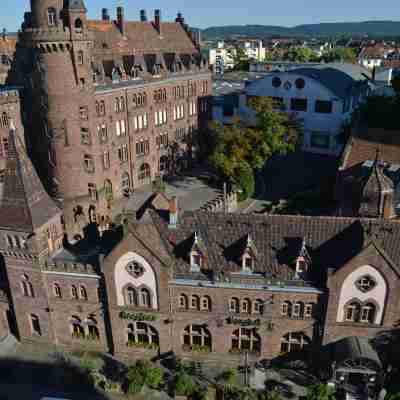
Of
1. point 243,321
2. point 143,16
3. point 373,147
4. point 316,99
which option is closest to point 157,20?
point 143,16

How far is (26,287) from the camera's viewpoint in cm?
4159

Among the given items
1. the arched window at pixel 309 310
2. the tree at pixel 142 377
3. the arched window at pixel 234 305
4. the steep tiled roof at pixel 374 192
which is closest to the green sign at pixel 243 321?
the arched window at pixel 234 305

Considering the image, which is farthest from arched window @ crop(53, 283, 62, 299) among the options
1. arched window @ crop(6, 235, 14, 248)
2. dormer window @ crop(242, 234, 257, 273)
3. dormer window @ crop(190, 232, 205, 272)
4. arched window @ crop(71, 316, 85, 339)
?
dormer window @ crop(242, 234, 257, 273)

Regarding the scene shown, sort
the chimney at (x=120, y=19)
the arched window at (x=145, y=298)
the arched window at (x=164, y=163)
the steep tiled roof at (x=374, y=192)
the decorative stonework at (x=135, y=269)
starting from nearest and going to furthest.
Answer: the decorative stonework at (x=135, y=269) → the arched window at (x=145, y=298) → the steep tiled roof at (x=374, y=192) → the chimney at (x=120, y=19) → the arched window at (x=164, y=163)

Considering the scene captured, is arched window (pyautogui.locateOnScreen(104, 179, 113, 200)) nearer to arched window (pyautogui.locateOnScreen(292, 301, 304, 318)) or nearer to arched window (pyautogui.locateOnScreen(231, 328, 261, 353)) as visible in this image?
arched window (pyautogui.locateOnScreen(231, 328, 261, 353))

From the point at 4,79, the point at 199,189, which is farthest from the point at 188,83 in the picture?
the point at 4,79

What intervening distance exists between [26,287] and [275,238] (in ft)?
80.4

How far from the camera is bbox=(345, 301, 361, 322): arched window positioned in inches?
1394

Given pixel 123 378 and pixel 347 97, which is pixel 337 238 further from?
pixel 347 97

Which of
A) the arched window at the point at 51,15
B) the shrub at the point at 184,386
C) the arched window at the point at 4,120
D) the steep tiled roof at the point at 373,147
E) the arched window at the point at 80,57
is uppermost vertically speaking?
the arched window at the point at 51,15

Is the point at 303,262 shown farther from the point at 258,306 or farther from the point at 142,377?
the point at 142,377

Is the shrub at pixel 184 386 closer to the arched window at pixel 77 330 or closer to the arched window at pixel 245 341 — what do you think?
the arched window at pixel 245 341

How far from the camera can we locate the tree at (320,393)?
33.4 metres

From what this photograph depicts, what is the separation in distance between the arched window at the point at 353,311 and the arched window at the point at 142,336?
17.4m
